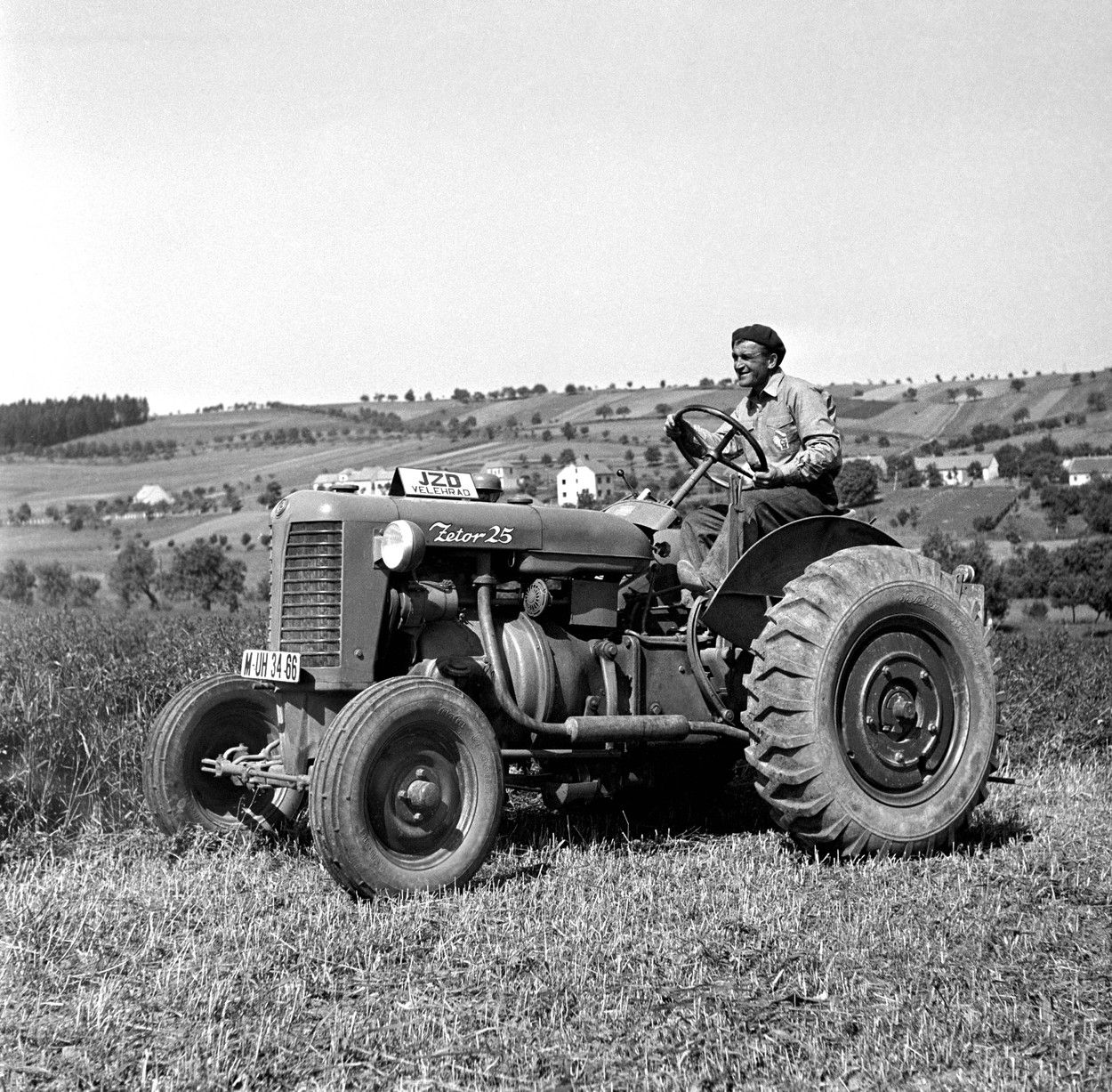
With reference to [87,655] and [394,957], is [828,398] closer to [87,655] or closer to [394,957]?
[394,957]

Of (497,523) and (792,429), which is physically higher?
(792,429)

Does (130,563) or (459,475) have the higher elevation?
(459,475)

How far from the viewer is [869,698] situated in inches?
265

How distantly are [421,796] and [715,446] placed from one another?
264 centimetres

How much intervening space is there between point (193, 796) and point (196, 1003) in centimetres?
265

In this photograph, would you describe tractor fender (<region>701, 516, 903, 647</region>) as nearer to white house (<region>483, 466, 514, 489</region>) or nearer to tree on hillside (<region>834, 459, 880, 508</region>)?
white house (<region>483, 466, 514, 489</region>)

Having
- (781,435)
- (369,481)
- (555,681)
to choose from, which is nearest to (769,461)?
(781,435)

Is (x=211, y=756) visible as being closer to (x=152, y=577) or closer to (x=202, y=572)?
(x=202, y=572)

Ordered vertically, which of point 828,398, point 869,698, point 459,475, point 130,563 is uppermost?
point 828,398

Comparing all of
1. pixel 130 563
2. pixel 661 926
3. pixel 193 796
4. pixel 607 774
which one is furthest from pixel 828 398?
pixel 130 563

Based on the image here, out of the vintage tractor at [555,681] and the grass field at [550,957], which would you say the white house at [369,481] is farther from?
the grass field at [550,957]

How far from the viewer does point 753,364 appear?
24.3 feet

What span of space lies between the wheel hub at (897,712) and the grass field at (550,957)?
47 cm

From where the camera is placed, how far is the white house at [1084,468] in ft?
147
